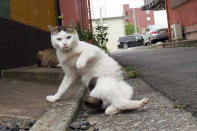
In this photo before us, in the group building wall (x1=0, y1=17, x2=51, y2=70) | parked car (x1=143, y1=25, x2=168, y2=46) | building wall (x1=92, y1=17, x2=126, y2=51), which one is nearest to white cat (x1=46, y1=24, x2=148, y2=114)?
building wall (x1=0, y1=17, x2=51, y2=70)

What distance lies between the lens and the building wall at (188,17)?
15.4m

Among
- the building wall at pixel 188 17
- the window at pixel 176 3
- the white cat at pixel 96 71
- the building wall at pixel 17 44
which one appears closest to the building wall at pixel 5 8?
the building wall at pixel 17 44

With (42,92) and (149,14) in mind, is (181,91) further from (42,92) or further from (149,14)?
(149,14)

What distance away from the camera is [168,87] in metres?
4.03

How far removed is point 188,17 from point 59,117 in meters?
14.8

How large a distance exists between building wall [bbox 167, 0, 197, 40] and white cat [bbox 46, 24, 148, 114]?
42.0 ft

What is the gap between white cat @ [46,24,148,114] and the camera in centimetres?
279

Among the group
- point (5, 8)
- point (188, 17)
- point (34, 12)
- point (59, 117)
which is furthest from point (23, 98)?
point (188, 17)

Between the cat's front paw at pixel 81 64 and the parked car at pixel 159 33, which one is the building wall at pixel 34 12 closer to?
the cat's front paw at pixel 81 64

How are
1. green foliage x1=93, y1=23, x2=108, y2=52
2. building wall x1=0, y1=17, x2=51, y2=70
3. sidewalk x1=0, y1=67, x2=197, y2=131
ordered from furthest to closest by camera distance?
1. green foliage x1=93, y1=23, x2=108, y2=52
2. building wall x1=0, y1=17, x2=51, y2=70
3. sidewalk x1=0, y1=67, x2=197, y2=131

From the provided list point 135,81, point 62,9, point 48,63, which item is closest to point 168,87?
point 135,81

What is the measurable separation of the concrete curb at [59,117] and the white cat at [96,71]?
251mm

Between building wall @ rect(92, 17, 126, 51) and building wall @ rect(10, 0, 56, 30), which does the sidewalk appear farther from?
building wall @ rect(92, 17, 126, 51)

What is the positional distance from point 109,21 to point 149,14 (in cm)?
3000
